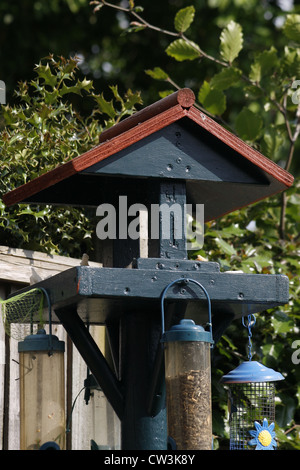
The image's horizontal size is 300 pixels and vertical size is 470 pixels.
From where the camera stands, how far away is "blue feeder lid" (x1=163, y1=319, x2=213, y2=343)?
8.03 ft

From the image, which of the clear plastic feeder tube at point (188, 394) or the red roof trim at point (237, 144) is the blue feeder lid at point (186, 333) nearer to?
the clear plastic feeder tube at point (188, 394)

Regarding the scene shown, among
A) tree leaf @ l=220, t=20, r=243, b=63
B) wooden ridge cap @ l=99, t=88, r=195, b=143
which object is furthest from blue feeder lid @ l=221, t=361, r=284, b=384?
tree leaf @ l=220, t=20, r=243, b=63

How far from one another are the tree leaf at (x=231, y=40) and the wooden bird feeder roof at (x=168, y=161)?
6.93 ft

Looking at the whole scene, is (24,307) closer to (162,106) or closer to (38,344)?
(38,344)

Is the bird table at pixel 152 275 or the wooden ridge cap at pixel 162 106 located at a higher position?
the wooden ridge cap at pixel 162 106

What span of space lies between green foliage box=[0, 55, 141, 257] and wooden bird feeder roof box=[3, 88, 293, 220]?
598 millimetres

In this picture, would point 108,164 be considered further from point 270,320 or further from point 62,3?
point 62,3

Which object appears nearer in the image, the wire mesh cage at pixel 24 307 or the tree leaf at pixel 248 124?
the wire mesh cage at pixel 24 307

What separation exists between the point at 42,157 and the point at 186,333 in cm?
163

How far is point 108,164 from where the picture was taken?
2.71 meters

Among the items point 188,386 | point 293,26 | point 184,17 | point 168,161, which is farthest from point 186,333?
point 293,26

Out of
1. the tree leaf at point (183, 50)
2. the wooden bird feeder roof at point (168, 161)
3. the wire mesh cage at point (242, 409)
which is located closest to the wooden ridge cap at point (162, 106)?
the wooden bird feeder roof at point (168, 161)

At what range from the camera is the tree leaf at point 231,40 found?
494 centimetres

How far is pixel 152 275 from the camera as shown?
2568 mm
